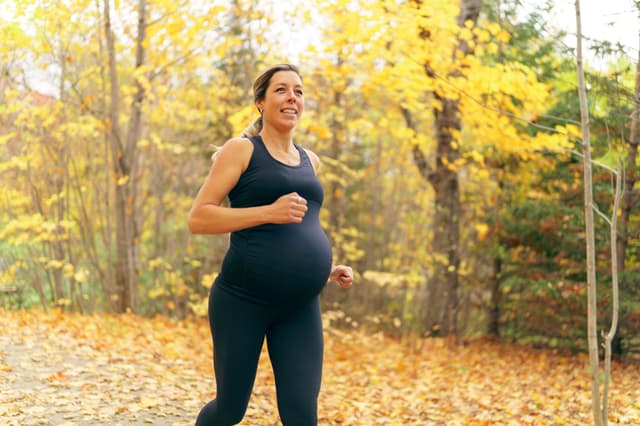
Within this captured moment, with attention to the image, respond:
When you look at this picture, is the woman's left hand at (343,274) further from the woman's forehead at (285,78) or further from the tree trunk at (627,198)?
the tree trunk at (627,198)

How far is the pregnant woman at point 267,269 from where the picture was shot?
247 centimetres

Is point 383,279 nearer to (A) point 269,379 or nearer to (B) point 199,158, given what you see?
(A) point 269,379

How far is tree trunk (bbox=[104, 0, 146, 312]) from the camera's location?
947cm

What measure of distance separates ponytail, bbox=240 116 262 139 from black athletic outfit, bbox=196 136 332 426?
99 mm

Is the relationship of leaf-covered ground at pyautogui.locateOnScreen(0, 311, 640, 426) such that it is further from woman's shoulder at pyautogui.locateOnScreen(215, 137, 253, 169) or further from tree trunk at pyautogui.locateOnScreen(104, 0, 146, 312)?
woman's shoulder at pyautogui.locateOnScreen(215, 137, 253, 169)

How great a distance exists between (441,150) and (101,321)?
5.55 m

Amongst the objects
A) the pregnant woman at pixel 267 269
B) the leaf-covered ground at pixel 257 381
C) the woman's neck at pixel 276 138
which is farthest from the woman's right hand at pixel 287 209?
the leaf-covered ground at pixel 257 381

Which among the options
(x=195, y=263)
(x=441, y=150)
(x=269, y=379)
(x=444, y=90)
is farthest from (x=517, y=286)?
(x=195, y=263)

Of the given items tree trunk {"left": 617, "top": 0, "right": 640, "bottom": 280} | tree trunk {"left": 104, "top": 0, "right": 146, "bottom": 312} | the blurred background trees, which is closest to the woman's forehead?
the blurred background trees

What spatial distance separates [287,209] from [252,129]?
0.49 meters

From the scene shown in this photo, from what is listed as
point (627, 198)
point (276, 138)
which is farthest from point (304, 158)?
point (627, 198)

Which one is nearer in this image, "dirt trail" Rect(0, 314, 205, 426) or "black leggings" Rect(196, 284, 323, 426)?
"black leggings" Rect(196, 284, 323, 426)

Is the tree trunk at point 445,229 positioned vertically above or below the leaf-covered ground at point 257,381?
above

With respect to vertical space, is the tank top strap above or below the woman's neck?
below
